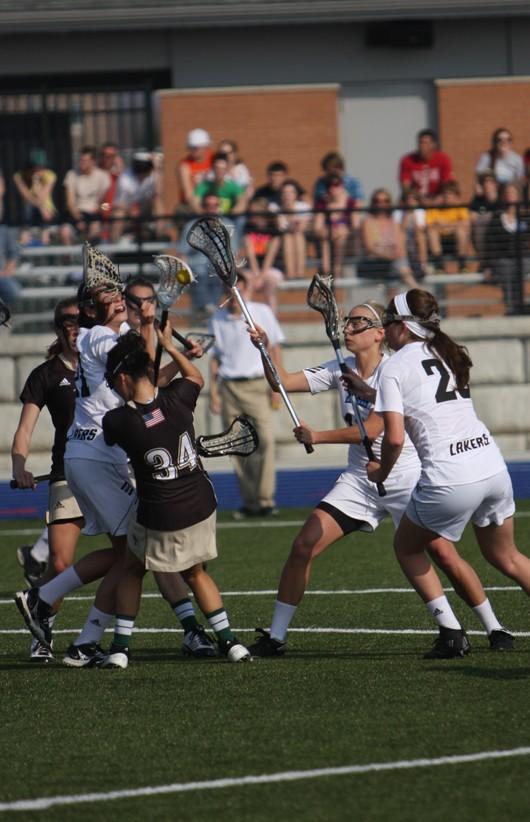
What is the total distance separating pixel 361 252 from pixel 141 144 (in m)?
5.04

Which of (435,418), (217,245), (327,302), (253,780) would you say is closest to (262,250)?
(217,245)

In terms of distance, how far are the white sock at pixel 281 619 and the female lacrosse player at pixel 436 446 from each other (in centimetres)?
68

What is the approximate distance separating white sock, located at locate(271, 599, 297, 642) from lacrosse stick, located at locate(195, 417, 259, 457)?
79 cm

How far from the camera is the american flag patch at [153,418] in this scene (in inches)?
295

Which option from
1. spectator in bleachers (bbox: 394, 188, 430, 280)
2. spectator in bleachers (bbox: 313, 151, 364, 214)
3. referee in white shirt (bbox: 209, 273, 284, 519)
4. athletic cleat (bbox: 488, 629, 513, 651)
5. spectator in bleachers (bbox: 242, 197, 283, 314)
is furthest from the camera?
spectator in bleachers (bbox: 313, 151, 364, 214)

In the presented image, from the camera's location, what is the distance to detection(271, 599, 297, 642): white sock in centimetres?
803

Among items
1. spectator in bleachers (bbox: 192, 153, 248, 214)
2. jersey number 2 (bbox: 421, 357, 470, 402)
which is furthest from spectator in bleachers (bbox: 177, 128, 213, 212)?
jersey number 2 (bbox: 421, 357, 470, 402)

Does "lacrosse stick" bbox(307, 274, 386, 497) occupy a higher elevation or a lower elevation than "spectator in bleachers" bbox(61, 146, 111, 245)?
lower

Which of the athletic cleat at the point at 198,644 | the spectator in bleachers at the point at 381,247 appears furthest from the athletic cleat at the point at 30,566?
the spectator in bleachers at the point at 381,247

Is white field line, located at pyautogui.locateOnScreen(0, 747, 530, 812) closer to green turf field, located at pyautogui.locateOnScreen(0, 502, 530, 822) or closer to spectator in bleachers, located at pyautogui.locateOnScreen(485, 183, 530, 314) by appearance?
green turf field, located at pyautogui.locateOnScreen(0, 502, 530, 822)

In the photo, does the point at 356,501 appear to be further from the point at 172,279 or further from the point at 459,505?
the point at 172,279

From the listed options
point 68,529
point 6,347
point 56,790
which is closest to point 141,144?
point 6,347

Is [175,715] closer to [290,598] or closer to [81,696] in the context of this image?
[81,696]

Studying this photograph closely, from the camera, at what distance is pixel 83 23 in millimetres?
20344
